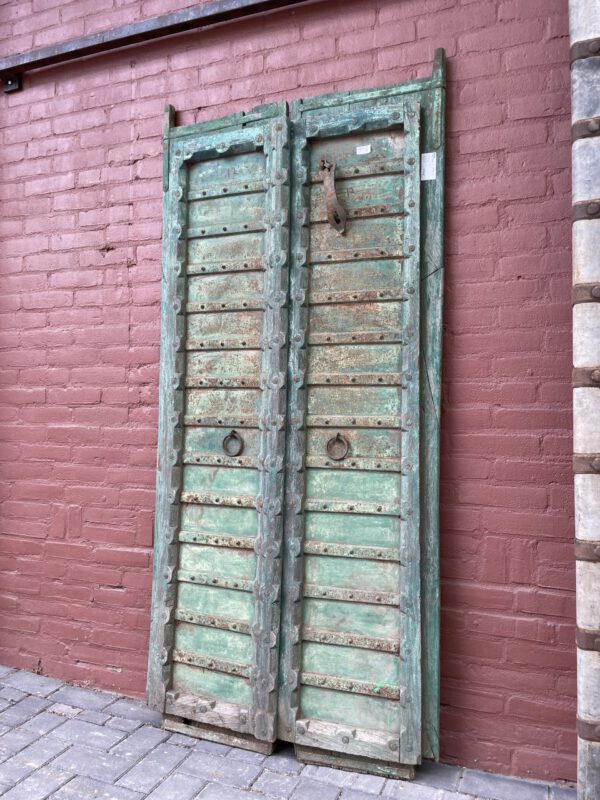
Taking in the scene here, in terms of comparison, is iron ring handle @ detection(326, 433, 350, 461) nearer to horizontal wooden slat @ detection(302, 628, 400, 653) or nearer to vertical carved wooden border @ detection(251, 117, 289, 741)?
vertical carved wooden border @ detection(251, 117, 289, 741)

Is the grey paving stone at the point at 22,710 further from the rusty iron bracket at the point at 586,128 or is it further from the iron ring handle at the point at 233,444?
the rusty iron bracket at the point at 586,128

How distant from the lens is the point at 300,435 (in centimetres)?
256

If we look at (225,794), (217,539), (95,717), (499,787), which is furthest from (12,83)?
(499,787)

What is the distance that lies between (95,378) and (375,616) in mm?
1746

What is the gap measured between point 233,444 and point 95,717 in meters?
1.38

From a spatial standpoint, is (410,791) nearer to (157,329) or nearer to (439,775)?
(439,775)

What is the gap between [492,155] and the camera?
7.90ft

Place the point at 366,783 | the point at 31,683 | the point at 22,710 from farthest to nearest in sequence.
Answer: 1. the point at 31,683
2. the point at 22,710
3. the point at 366,783

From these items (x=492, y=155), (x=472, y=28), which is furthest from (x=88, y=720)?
(x=472, y=28)

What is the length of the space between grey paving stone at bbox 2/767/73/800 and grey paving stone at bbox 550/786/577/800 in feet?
5.77

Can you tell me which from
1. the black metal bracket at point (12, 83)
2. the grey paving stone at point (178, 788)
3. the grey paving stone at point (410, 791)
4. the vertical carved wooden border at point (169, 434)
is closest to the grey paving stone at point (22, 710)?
the vertical carved wooden border at point (169, 434)

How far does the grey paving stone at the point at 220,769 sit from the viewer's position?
236cm

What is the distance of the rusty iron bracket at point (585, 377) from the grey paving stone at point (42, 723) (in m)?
2.53

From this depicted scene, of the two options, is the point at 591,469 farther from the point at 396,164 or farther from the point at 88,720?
the point at 88,720
